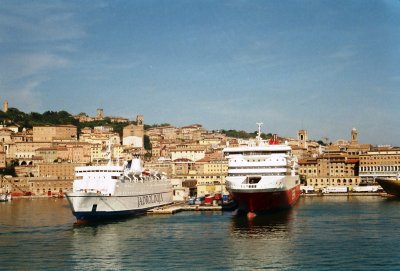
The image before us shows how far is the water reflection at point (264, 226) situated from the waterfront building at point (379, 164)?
49646mm

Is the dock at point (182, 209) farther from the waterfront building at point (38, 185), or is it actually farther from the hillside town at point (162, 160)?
the waterfront building at point (38, 185)

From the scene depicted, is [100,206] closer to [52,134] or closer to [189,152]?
[189,152]

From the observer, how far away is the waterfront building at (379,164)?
301 feet

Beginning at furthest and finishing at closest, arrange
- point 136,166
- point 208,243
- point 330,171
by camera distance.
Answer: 1. point 330,171
2. point 136,166
3. point 208,243

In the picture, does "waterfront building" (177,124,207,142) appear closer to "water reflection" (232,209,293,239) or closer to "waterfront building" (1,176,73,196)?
"waterfront building" (1,176,73,196)

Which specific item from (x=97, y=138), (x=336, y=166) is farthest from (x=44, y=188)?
(x=336, y=166)

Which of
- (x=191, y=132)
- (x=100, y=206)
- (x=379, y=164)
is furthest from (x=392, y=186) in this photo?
(x=191, y=132)

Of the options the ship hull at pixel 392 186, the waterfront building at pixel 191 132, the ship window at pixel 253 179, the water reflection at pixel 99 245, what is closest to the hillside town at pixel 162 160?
the waterfront building at pixel 191 132

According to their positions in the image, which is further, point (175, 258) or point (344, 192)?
point (344, 192)

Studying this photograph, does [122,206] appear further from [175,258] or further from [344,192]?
[344,192]

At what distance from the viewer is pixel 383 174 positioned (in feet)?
301

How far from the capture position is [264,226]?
3712 centimetres

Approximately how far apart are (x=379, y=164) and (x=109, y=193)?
58.7 metres

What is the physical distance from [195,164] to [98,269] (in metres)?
74.7
